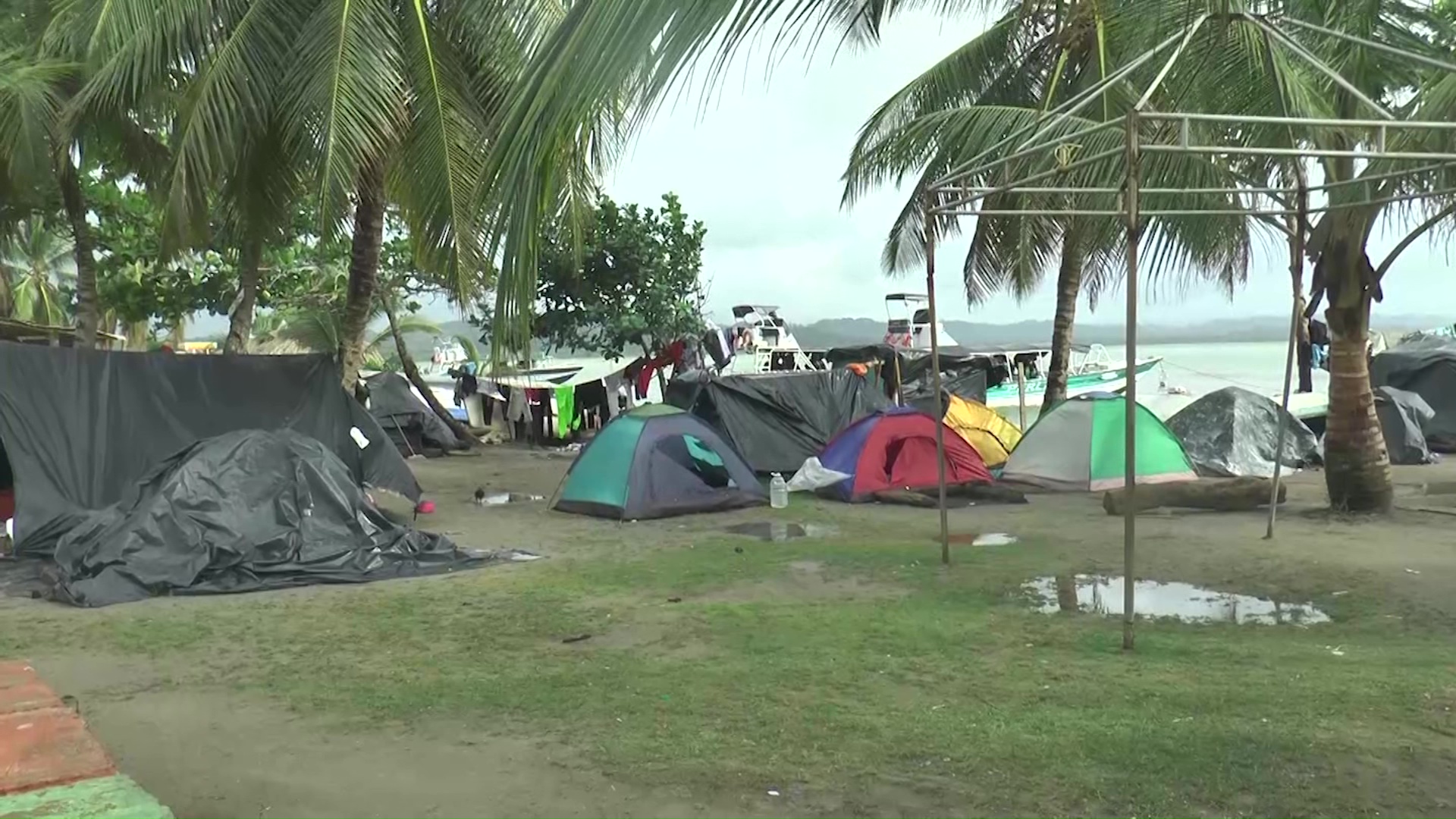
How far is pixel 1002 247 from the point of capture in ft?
53.8

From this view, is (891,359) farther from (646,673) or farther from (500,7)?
(646,673)

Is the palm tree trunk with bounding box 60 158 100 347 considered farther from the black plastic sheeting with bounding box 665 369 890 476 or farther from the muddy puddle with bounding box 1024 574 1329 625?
the muddy puddle with bounding box 1024 574 1329 625

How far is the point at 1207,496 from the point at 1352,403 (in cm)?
157

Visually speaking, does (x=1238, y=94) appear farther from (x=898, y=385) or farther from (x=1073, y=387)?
(x=1073, y=387)

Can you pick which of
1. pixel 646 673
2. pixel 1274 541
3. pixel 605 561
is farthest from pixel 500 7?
pixel 1274 541

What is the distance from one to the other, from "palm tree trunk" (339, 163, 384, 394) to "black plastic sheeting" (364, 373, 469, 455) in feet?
22.5

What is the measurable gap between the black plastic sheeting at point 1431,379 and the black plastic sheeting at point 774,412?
26.9 feet

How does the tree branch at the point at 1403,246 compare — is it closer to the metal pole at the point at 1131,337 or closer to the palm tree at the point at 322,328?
the metal pole at the point at 1131,337

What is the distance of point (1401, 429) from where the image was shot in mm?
15188

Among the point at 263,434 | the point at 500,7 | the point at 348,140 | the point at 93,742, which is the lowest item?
the point at 93,742

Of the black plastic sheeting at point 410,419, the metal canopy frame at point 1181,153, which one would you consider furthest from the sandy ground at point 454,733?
the black plastic sheeting at point 410,419

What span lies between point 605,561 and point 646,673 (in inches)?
136

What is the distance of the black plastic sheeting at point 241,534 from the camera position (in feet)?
25.8

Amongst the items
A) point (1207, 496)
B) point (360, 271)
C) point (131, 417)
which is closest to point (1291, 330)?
point (1207, 496)
